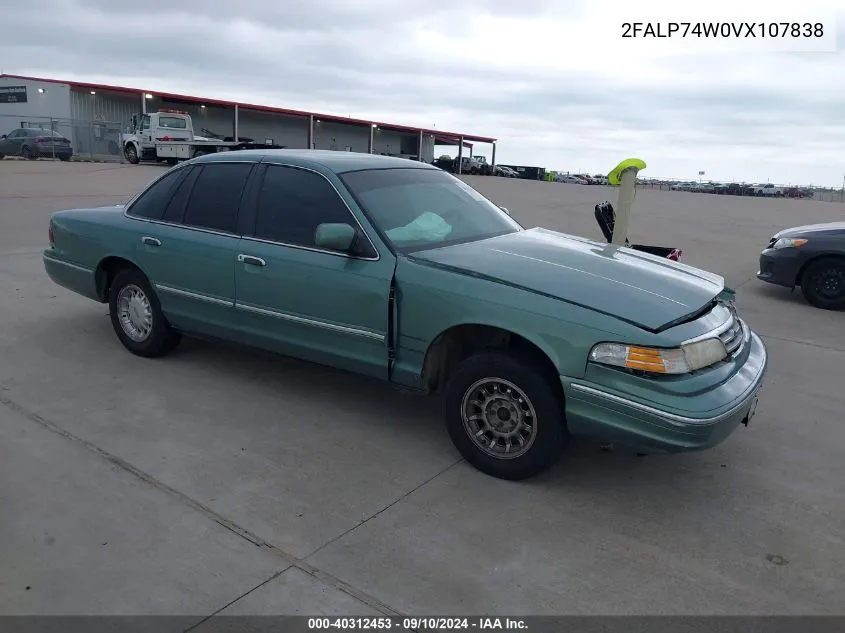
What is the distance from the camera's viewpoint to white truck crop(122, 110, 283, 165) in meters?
28.8

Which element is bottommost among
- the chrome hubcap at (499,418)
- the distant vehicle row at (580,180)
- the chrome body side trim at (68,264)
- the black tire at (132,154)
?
the chrome hubcap at (499,418)

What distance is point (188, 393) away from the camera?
4.52m

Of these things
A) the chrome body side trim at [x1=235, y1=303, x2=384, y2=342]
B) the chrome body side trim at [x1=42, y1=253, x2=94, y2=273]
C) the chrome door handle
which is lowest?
the chrome body side trim at [x1=235, y1=303, x2=384, y2=342]

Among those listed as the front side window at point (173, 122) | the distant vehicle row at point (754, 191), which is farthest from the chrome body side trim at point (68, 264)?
the distant vehicle row at point (754, 191)

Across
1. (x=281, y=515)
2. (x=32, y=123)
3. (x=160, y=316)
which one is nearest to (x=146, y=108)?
(x=32, y=123)

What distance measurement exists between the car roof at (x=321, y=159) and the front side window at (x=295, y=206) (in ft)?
0.24

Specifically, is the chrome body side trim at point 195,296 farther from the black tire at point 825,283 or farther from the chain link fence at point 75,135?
the chain link fence at point 75,135

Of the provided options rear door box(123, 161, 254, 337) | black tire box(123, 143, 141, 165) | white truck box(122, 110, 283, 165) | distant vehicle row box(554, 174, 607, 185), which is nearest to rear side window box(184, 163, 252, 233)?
rear door box(123, 161, 254, 337)

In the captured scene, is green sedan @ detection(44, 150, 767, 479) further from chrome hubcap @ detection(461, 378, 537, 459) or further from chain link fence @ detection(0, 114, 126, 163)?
chain link fence @ detection(0, 114, 126, 163)

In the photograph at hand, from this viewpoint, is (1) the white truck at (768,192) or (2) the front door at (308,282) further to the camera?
(1) the white truck at (768,192)

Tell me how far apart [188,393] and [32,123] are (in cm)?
3550

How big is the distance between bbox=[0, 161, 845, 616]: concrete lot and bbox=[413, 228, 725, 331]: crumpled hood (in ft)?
3.19

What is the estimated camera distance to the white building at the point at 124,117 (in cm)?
3516
